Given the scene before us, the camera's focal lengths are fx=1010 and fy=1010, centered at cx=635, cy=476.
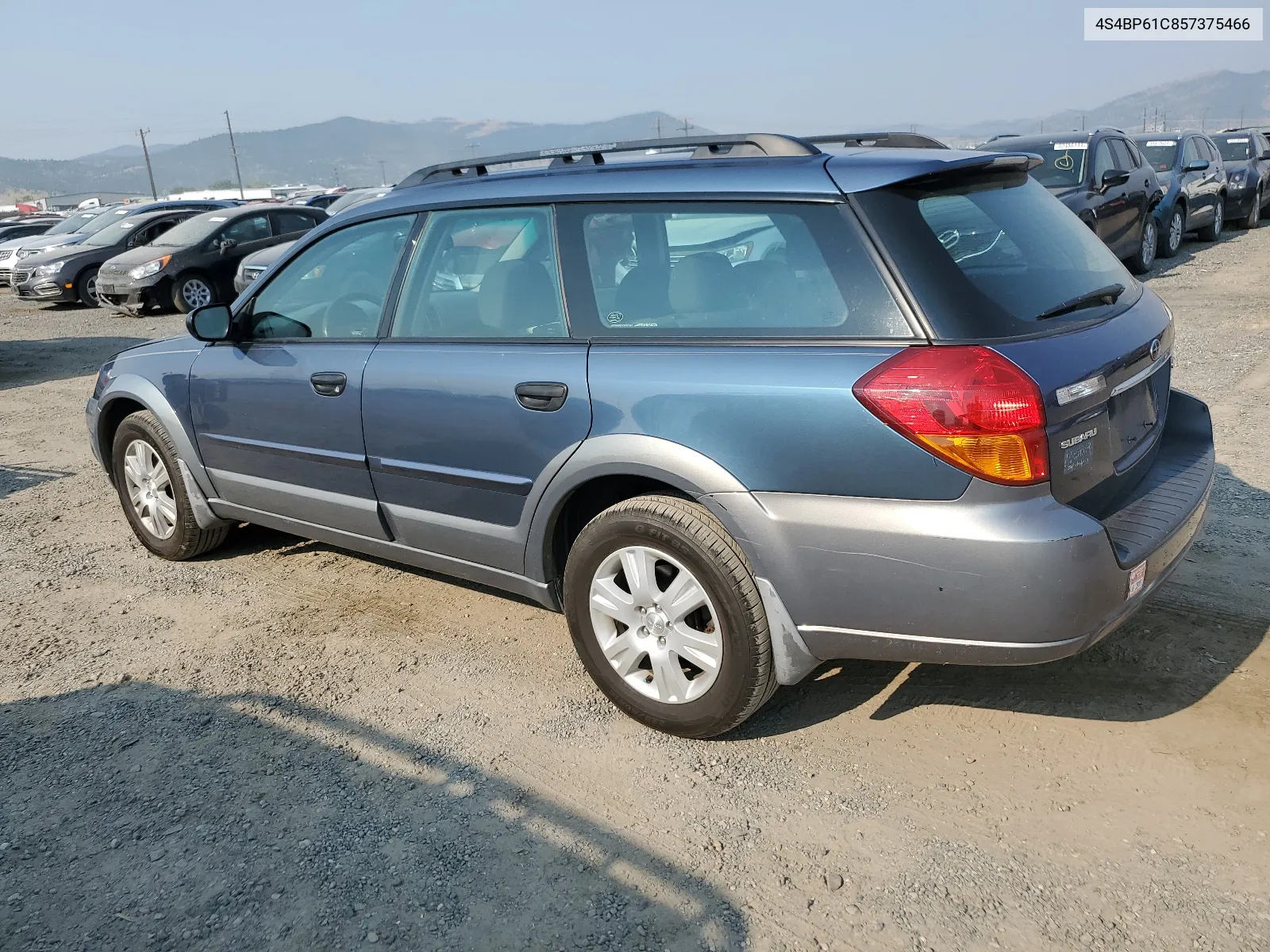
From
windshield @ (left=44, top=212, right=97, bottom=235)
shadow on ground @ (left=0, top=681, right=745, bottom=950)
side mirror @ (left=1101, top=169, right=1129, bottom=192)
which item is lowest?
shadow on ground @ (left=0, top=681, right=745, bottom=950)

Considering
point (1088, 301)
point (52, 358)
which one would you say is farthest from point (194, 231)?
point (1088, 301)

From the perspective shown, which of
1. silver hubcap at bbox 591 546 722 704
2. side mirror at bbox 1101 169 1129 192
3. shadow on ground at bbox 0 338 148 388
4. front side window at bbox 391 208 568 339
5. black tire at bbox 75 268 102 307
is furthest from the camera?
black tire at bbox 75 268 102 307

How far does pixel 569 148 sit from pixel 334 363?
121 centimetres

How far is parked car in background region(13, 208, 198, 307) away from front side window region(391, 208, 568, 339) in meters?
15.1

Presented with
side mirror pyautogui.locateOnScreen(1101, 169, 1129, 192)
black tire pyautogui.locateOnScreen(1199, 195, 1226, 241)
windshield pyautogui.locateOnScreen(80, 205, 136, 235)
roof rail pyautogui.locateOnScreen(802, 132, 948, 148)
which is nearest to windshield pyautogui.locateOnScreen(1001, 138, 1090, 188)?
side mirror pyautogui.locateOnScreen(1101, 169, 1129, 192)

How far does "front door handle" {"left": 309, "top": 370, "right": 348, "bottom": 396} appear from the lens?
3.84 m

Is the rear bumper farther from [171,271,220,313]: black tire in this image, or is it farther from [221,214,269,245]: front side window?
[221,214,269,245]: front side window

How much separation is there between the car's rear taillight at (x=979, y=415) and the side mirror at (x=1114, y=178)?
1011cm

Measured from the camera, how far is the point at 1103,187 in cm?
1120

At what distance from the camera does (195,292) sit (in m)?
15.2

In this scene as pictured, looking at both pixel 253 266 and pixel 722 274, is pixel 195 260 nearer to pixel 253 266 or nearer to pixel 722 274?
pixel 253 266

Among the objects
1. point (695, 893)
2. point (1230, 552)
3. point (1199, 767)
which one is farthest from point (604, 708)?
point (1230, 552)

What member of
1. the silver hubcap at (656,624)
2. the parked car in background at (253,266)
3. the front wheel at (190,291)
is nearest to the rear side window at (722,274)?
the silver hubcap at (656,624)

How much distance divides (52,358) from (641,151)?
10.8 m
